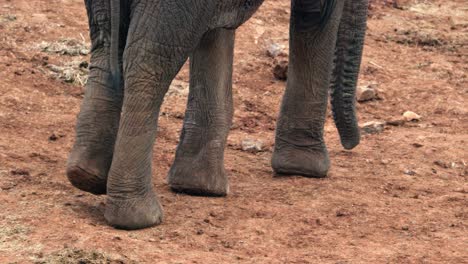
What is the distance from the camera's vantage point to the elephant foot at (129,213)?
4590 millimetres

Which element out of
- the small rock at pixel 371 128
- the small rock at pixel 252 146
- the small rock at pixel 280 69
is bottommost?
the small rock at pixel 252 146

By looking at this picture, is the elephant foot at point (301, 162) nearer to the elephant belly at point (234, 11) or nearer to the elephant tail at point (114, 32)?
the elephant belly at point (234, 11)

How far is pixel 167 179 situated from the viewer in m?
5.34

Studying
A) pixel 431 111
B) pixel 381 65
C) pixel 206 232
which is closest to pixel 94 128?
pixel 206 232

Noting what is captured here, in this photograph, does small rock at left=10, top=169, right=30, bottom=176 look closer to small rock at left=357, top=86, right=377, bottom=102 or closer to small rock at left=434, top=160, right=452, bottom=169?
small rock at left=434, top=160, right=452, bottom=169

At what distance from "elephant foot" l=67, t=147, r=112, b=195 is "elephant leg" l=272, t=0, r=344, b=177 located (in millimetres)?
1333

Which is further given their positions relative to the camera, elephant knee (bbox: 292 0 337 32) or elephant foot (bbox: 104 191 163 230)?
elephant knee (bbox: 292 0 337 32)

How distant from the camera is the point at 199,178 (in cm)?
526

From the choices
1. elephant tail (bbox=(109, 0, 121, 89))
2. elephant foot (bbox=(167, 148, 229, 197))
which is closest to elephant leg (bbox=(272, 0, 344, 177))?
elephant foot (bbox=(167, 148, 229, 197))

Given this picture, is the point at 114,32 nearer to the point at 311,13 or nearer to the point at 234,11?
the point at 234,11

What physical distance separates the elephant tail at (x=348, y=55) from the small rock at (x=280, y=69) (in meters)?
2.13

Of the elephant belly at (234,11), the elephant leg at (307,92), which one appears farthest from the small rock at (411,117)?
the elephant belly at (234,11)

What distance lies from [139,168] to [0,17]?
361cm

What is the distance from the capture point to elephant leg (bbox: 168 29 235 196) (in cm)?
528
